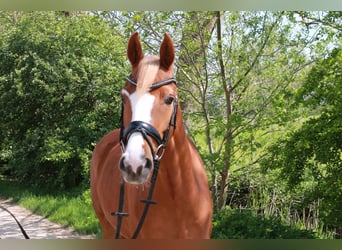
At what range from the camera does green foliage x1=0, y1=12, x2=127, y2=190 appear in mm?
2477

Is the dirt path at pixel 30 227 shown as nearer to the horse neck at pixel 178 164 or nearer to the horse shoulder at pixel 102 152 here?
the horse shoulder at pixel 102 152

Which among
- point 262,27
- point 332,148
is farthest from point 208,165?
point 262,27

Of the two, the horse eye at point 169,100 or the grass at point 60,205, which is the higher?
the horse eye at point 169,100

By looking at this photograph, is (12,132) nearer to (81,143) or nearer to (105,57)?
(81,143)

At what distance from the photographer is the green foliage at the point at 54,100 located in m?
2.48

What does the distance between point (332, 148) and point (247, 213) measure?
61 centimetres

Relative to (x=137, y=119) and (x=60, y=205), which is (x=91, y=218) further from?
(x=137, y=119)

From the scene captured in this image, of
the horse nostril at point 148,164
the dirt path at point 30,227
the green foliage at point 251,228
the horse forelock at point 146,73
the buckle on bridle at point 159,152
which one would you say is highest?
the horse forelock at point 146,73

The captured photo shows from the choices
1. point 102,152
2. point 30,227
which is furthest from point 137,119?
point 30,227

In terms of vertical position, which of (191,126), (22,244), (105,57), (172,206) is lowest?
(22,244)

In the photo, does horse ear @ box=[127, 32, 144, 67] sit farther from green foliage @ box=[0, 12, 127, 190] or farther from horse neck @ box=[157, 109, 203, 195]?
green foliage @ box=[0, 12, 127, 190]

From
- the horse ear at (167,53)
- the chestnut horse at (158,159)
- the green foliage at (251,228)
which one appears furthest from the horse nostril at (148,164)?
the green foliage at (251,228)

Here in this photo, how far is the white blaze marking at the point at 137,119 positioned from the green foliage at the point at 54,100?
4.97 feet

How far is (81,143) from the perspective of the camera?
8.41 ft
